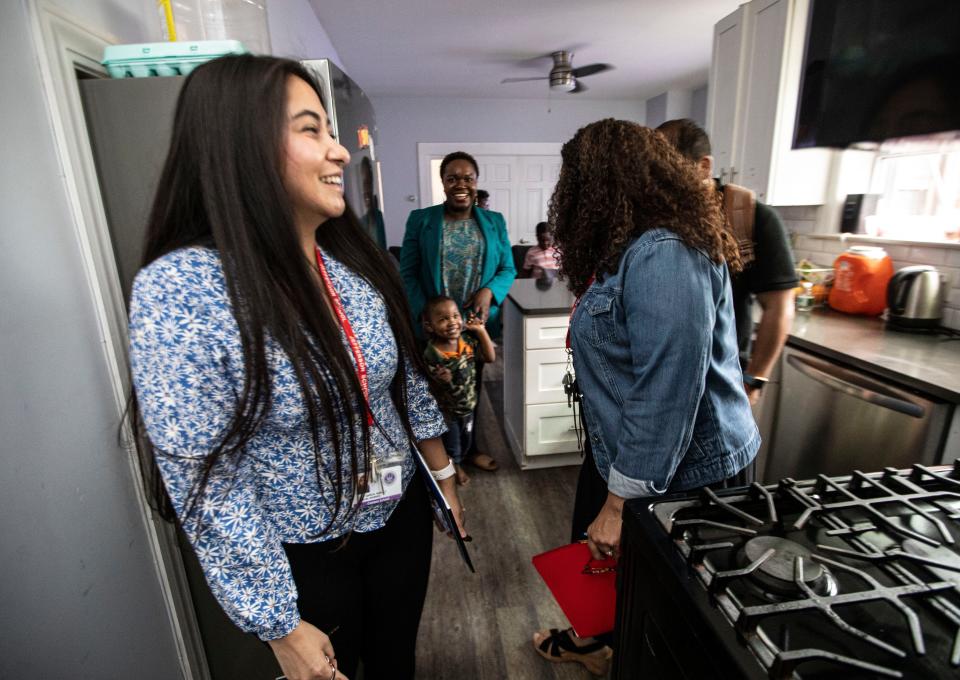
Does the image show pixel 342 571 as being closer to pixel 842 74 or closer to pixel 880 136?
pixel 880 136

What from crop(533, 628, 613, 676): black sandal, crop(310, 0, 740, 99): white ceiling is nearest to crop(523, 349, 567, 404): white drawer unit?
crop(533, 628, 613, 676): black sandal

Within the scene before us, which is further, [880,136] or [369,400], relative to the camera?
[880,136]

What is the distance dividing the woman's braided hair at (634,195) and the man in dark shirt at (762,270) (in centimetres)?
46

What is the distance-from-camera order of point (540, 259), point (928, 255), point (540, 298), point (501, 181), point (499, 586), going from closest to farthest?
point (499, 586) → point (928, 255) → point (540, 298) → point (540, 259) → point (501, 181)

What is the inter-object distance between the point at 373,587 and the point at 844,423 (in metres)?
1.61

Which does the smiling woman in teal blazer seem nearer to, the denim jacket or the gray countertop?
the gray countertop

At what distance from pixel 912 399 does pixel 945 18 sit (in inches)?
50.6

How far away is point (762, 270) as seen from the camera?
58.7 inches

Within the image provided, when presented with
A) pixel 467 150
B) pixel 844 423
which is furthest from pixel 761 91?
pixel 467 150

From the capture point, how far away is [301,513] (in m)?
0.83

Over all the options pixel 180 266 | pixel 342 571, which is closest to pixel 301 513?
pixel 342 571

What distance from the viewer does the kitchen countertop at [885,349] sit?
1421 mm

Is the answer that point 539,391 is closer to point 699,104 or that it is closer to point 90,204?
point 90,204

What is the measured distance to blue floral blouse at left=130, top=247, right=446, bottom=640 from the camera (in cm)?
66
